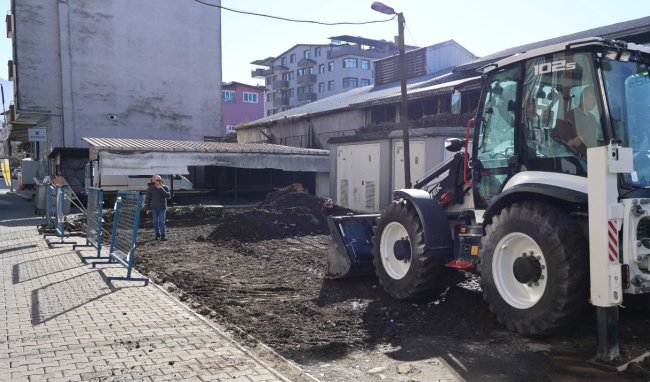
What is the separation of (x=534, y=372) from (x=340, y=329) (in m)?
2.08

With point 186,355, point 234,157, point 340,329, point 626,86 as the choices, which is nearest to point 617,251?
point 626,86

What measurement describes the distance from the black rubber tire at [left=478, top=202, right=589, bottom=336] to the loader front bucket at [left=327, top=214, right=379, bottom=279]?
2929mm

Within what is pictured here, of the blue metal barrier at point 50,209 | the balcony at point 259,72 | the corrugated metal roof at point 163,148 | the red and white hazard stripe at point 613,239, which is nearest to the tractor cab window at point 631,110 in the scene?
the red and white hazard stripe at point 613,239

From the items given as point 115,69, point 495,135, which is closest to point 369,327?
point 495,135

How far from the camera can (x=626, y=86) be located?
497 centimetres

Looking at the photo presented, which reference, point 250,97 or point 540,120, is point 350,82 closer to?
point 250,97

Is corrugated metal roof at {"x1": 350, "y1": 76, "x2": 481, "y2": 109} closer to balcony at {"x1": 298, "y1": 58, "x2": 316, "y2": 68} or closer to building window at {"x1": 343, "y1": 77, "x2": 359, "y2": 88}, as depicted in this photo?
building window at {"x1": 343, "y1": 77, "x2": 359, "y2": 88}

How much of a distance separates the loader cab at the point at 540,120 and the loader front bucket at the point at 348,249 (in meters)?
2.16

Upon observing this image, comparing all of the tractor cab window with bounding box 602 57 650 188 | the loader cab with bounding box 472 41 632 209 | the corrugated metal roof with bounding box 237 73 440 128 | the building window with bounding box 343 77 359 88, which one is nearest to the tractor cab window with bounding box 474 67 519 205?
the loader cab with bounding box 472 41 632 209

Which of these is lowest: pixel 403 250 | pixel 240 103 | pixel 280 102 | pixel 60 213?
pixel 403 250

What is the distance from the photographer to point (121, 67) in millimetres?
31578

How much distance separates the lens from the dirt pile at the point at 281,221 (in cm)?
1325

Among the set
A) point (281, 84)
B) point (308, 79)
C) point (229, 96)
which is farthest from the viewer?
point (281, 84)

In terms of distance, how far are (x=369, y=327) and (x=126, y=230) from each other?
462 cm
